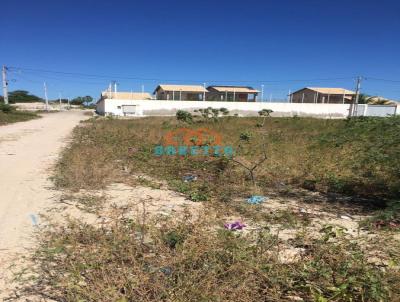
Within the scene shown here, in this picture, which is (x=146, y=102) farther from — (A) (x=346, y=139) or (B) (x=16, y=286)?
(B) (x=16, y=286)

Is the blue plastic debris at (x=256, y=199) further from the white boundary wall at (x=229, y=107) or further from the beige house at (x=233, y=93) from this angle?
the beige house at (x=233, y=93)

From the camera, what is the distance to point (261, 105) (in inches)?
1474

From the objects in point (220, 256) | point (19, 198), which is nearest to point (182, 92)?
point (19, 198)

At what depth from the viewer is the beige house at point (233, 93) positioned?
42.8 metres

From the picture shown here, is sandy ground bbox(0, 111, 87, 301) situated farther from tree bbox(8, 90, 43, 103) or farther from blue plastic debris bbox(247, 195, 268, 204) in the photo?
tree bbox(8, 90, 43, 103)

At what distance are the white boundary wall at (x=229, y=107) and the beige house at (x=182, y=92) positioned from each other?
7.81m

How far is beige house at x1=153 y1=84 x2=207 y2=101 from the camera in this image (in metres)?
44.4

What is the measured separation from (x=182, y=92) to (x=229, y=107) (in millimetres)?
10781

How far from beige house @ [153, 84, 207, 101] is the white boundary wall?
25.6 feet

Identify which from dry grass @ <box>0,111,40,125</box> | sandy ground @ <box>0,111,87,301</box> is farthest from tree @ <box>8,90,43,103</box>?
sandy ground @ <box>0,111,87,301</box>

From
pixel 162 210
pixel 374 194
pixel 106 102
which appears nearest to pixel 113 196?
pixel 162 210

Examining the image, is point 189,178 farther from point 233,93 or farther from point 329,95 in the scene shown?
point 329,95

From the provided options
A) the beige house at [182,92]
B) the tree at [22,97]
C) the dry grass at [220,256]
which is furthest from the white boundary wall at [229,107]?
the tree at [22,97]

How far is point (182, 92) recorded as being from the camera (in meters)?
44.8
